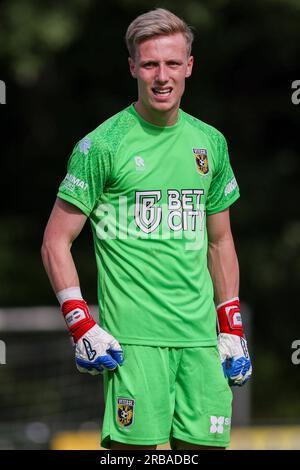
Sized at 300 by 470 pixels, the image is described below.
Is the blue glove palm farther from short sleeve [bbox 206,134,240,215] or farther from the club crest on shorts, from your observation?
short sleeve [bbox 206,134,240,215]

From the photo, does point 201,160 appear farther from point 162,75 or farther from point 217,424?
point 217,424

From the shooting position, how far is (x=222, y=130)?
17.0 m

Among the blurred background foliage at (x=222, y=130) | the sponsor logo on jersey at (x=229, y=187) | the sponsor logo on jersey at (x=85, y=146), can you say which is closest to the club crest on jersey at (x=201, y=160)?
the sponsor logo on jersey at (x=229, y=187)

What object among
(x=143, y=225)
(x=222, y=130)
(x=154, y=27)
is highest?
(x=222, y=130)

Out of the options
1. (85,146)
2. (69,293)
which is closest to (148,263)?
(69,293)

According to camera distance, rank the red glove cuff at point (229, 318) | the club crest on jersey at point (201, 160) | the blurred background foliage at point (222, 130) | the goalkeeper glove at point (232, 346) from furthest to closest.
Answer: the blurred background foliage at point (222, 130)
the red glove cuff at point (229, 318)
the goalkeeper glove at point (232, 346)
the club crest on jersey at point (201, 160)

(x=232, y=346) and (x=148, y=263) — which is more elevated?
(x=148, y=263)

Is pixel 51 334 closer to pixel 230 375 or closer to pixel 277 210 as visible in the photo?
pixel 277 210

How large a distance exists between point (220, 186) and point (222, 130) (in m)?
11.6

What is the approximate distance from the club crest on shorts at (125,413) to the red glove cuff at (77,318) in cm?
34

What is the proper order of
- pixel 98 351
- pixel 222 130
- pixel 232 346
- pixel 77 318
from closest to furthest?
pixel 98 351, pixel 77 318, pixel 232 346, pixel 222 130

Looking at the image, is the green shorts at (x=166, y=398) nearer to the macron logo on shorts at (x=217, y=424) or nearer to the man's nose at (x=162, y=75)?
the macron logo on shorts at (x=217, y=424)

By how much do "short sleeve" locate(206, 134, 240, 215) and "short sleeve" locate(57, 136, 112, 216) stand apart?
1.78 feet

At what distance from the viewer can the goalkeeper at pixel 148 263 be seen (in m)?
5.22
